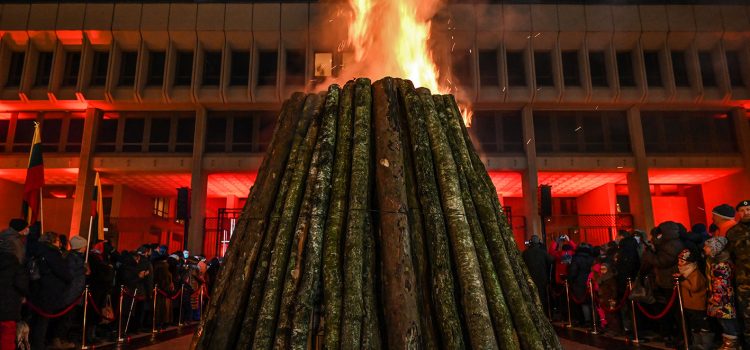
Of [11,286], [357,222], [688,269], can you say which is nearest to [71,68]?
[11,286]

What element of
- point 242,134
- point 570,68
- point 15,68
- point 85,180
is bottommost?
point 85,180

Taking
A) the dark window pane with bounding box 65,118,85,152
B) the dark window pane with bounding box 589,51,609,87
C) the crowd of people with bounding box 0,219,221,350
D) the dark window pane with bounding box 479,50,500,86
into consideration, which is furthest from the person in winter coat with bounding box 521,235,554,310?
the dark window pane with bounding box 65,118,85,152

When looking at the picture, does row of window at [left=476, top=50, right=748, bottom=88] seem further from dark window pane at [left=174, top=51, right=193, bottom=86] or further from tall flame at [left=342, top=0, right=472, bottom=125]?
tall flame at [left=342, top=0, right=472, bottom=125]

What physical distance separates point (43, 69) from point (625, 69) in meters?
32.1

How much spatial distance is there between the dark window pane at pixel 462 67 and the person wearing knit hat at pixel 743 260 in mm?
20785

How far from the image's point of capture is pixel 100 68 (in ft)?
87.7

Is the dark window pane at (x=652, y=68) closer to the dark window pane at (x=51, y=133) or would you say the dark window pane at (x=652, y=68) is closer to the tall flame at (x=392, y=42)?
the tall flame at (x=392, y=42)

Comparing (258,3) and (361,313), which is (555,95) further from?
(361,313)

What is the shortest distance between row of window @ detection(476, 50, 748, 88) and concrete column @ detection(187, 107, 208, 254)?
562 inches

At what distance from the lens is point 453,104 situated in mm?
5680

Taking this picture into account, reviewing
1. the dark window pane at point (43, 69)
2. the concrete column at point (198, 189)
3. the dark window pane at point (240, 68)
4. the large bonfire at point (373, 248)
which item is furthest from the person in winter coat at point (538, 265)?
the dark window pane at point (43, 69)

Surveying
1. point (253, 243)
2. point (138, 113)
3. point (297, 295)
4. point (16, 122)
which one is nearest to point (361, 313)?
point (297, 295)

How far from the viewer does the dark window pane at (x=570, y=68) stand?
26.9m

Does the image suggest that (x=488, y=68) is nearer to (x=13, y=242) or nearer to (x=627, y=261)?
(x=627, y=261)
